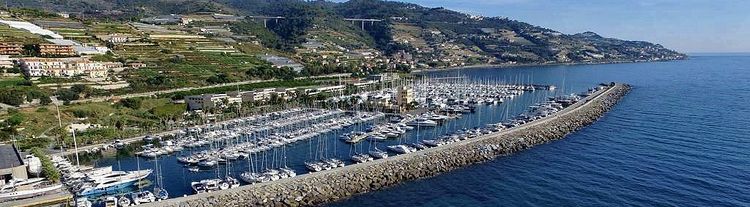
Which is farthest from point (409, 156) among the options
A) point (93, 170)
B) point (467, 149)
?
point (93, 170)

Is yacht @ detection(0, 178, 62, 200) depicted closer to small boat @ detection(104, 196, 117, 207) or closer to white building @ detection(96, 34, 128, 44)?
small boat @ detection(104, 196, 117, 207)

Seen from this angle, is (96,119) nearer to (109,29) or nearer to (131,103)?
(131,103)

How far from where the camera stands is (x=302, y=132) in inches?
2044

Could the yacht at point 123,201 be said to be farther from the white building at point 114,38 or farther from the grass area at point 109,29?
the grass area at point 109,29

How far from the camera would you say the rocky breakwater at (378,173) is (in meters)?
31.5

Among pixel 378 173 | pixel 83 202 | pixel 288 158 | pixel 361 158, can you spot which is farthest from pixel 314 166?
pixel 83 202

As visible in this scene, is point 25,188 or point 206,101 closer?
point 25,188

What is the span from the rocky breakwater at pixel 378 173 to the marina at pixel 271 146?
2.11 metres

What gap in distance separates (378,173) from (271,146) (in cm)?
1374

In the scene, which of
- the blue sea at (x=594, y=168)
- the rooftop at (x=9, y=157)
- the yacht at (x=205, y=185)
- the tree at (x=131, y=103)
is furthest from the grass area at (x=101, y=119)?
the yacht at (x=205, y=185)

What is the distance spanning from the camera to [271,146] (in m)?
46.8

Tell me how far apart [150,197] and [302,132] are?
21854 mm

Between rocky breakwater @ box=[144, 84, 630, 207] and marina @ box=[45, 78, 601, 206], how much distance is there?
2.11 meters

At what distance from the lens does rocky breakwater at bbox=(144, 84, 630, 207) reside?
103 ft
